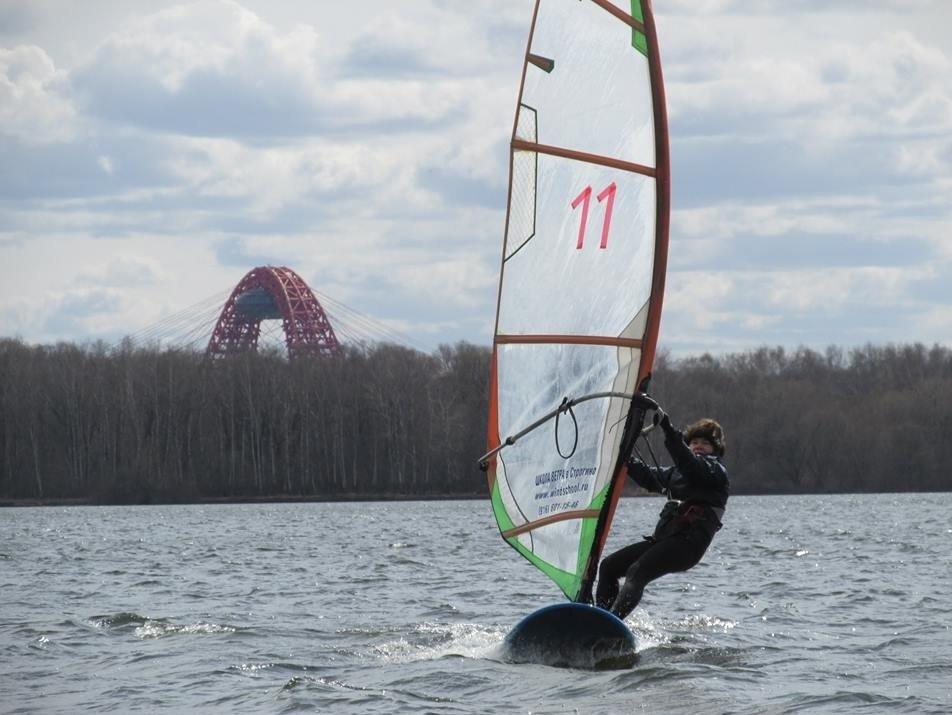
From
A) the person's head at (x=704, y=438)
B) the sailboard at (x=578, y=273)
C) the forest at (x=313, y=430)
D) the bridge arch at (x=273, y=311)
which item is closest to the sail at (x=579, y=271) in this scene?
the sailboard at (x=578, y=273)

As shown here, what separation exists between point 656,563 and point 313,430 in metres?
58.7

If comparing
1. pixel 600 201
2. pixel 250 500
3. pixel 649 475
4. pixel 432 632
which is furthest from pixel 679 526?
pixel 250 500

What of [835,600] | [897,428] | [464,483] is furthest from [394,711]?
[897,428]

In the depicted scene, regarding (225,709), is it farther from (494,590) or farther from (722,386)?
(722,386)

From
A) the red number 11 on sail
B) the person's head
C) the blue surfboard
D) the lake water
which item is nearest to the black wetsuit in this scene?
the person's head

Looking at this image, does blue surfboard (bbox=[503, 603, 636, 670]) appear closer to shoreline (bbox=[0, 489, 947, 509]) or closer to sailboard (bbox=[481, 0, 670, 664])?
sailboard (bbox=[481, 0, 670, 664])

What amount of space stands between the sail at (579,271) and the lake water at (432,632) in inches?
49.0

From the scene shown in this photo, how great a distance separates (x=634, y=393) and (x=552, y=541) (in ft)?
4.24

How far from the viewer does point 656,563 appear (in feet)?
37.4

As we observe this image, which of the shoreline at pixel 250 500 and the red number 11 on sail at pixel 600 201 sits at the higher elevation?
the red number 11 on sail at pixel 600 201

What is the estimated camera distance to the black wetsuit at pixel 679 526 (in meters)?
11.4

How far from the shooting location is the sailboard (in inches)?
451

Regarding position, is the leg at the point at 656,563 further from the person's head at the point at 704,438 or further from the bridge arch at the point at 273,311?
the bridge arch at the point at 273,311

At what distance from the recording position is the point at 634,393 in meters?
11.3
